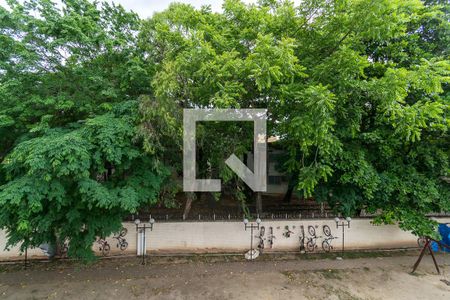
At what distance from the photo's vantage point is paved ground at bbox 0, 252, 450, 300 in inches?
192

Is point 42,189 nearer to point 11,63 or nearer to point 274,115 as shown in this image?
point 11,63

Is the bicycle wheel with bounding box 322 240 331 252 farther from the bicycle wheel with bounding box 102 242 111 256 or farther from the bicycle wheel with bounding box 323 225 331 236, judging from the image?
the bicycle wheel with bounding box 102 242 111 256

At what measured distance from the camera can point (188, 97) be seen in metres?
5.16

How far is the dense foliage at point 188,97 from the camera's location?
13.6ft

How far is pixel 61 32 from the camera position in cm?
463

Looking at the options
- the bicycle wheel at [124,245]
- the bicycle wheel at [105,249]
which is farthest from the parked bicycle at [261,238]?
the bicycle wheel at [105,249]

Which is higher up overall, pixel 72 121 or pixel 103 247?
pixel 72 121

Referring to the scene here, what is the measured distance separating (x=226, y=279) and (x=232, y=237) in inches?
55.7

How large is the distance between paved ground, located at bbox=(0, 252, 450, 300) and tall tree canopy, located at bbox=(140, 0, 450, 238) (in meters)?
1.38

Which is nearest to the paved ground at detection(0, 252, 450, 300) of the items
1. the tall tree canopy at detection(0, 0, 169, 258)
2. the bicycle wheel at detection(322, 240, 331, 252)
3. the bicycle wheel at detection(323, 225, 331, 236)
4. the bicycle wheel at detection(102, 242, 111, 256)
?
the bicycle wheel at detection(102, 242, 111, 256)

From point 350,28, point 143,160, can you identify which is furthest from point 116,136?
point 350,28

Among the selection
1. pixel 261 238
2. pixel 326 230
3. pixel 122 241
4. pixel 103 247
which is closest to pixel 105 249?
pixel 103 247

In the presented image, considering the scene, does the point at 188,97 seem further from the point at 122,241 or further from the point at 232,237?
the point at 122,241

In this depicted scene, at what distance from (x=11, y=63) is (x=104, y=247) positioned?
4588 millimetres
